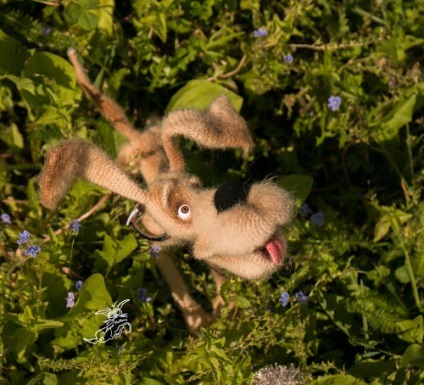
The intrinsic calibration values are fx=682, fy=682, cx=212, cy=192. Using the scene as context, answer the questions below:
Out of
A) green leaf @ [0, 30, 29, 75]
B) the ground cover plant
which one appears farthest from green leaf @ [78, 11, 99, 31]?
green leaf @ [0, 30, 29, 75]

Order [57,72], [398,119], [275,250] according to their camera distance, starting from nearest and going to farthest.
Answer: [275,250] < [57,72] < [398,119]

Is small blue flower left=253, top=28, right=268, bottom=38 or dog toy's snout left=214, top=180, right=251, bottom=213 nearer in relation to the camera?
dog toy's snout left=214, top=180, right=251, bottom=213

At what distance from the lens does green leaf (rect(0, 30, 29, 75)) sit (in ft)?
10.1

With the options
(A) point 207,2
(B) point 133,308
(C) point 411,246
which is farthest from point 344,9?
(B) point 133,308

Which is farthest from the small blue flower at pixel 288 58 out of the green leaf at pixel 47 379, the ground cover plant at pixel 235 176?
→ the green leaf at pixel 47 379

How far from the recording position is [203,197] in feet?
7.75

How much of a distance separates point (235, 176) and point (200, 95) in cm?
42

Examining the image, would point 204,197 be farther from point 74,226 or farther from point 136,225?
point 74,226

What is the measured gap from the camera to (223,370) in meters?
2.45

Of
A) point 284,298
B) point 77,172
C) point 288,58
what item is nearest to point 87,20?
point 288,58

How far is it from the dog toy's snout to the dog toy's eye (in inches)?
5.3

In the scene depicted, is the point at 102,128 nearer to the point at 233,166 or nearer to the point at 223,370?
Result: the point at 233,166

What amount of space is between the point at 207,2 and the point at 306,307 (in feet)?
5.19

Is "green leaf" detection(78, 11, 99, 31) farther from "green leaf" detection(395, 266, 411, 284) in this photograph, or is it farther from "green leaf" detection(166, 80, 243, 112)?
"green leaf" detection(395, 266, 411, 284)
